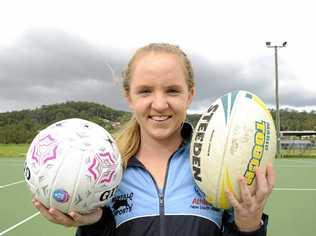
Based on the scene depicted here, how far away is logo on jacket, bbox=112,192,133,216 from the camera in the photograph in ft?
6.15

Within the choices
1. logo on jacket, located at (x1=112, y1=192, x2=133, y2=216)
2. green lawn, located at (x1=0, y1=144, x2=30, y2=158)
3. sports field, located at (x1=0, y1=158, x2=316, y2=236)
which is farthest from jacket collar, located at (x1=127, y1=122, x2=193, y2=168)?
green lawn, located at (x1=0, y1=144, x2=30, y2=158)

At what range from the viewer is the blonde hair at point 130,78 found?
1.99 m

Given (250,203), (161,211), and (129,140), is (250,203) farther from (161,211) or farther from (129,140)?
(129,140)

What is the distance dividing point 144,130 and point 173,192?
30 centimetres

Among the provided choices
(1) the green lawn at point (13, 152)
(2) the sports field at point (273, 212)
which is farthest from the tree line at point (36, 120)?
(2) the sports field at point (273, 212)

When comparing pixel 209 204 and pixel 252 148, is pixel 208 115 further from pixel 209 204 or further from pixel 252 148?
pixel 209 204

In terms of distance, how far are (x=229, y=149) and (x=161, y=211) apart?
14.5 inches

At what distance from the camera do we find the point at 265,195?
5.73 feet

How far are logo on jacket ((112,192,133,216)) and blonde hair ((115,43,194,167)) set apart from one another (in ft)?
0.48

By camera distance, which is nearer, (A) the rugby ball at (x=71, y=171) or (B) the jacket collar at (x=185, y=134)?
(A) the rugby ball at (x=71, y=171)

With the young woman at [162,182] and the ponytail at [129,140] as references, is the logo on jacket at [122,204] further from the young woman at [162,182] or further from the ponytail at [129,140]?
the ponytail at [129,140]

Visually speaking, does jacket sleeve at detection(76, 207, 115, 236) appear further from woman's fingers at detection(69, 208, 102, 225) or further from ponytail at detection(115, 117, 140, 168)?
ponytail at detection(115, 117, 140, 168)

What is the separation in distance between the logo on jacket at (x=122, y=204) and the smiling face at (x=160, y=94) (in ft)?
0.90

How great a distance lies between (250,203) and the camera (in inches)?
68.6
